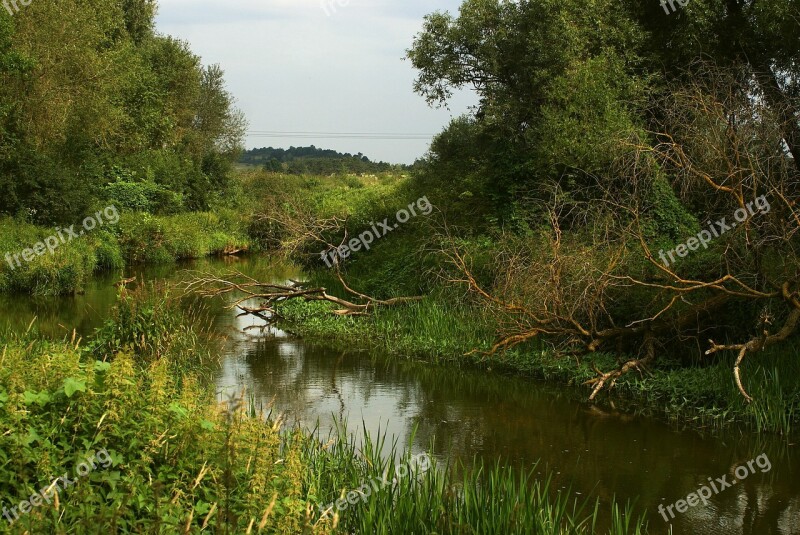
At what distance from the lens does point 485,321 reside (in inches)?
580

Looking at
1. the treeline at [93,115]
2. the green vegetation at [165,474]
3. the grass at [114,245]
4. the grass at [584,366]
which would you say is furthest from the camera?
the treeline at [93,115]

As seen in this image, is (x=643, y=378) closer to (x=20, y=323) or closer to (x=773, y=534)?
(x=773, y=534)

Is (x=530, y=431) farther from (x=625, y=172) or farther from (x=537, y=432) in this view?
(x=625, y=172)

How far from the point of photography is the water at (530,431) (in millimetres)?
8297

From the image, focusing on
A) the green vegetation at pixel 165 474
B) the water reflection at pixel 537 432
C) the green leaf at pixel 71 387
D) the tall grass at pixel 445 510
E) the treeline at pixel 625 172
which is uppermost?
A: the treeline at pixel 625 172

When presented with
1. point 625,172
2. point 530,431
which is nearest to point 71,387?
point 530,431

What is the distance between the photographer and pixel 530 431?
419 inches

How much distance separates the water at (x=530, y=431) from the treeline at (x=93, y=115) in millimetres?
11354

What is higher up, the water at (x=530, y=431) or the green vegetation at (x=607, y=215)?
the green vegetation at (x=607, y=215)

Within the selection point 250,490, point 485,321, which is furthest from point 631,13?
point 250,490

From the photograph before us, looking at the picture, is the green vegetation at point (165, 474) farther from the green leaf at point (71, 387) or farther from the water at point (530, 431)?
the water at point (530, 431)

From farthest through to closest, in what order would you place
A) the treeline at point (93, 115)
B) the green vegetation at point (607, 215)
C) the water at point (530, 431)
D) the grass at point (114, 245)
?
1. the treeline at point (93, 115)
2. the grass at point (114, 245)
3. the green vegetation at point (607, 215)
4. the water at point (530, 431)

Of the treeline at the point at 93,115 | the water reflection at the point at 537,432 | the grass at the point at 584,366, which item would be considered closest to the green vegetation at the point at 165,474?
the water reflection at the point at 537,432

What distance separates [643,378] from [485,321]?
10.8 ft
